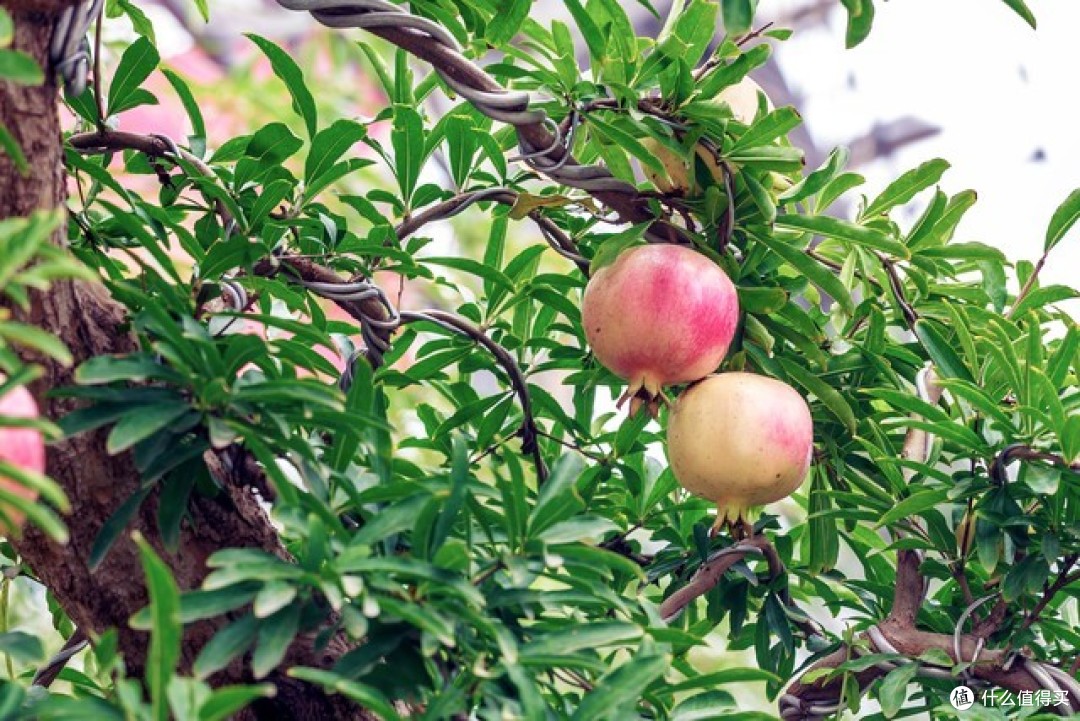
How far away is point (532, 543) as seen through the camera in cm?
53

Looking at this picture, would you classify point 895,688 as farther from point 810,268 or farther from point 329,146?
point 329,146

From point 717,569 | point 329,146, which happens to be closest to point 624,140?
point 329,146

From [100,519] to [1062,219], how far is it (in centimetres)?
58

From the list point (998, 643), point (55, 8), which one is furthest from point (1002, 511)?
point (55, 8)

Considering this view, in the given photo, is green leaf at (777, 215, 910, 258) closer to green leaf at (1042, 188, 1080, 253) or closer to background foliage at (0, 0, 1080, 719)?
background foliage at (0, 0, 1080, 719)

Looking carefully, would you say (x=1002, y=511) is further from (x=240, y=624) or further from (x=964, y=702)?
(x=240, y=624)

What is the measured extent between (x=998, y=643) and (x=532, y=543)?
1.20 feet

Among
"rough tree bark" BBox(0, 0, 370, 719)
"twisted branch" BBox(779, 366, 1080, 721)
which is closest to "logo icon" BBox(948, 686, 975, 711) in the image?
"twisted branch" BBox(779, 366, 1080, 721)

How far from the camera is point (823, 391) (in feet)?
2.44

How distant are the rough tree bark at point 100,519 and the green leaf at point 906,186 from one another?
1.30ft

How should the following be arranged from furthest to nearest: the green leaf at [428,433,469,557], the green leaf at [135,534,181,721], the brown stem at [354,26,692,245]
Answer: the brown stem at [354,26,692,245] → the green leaf at [428,433,469,557] → the green leaf at [135,534,181,721]

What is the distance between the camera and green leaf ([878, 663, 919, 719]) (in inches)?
27.6

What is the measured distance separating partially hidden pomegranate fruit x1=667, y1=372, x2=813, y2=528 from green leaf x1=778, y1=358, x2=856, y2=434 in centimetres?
3

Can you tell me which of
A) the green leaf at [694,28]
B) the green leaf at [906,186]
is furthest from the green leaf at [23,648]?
the green leaf at [906,186]
